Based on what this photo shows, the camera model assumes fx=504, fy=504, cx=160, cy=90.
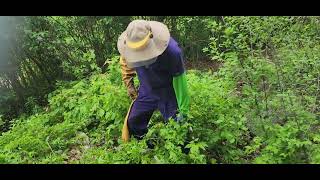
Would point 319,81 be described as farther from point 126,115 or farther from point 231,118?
point 126,115

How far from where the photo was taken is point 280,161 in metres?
4.48

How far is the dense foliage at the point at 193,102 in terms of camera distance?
187 inches

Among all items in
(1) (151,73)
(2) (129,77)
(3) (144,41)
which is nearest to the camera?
(3) (144,41)

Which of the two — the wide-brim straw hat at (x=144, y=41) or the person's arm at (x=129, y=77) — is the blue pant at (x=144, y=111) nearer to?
the person's arm at (x=129, y=77)

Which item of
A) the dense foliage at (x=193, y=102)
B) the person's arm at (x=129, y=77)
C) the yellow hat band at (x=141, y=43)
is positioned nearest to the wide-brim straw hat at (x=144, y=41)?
the yellow hat band at (x=141, y=43)

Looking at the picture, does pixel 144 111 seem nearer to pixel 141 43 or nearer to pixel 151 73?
pixel 151 73

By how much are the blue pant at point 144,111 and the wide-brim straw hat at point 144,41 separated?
0.52 metres

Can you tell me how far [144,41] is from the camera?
461 centimetres

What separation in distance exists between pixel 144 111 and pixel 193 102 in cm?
51

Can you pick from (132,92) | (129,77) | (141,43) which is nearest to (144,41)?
(141,43)

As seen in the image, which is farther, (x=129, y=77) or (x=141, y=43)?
(x=129, y=77)

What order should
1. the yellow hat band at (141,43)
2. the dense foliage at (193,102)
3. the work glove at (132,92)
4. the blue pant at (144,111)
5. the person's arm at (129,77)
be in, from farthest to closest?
the work glove at (132,92), the person's arm at (129,77), the blue pant at (144,111), the dense foliage at (193,102), the yellow hat band at (141,43)

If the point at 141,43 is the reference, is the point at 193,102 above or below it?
below

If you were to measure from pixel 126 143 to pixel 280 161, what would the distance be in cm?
149
